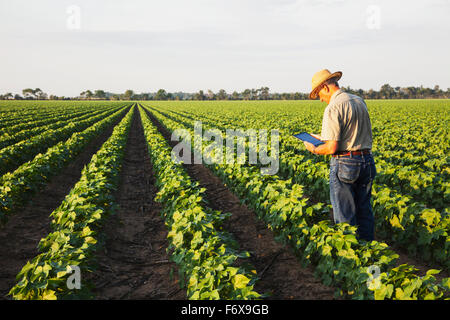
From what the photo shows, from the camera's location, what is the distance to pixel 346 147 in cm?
367

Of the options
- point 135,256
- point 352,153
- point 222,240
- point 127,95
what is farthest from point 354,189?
point 127,95

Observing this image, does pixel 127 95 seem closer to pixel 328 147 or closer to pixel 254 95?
pixel 254 95

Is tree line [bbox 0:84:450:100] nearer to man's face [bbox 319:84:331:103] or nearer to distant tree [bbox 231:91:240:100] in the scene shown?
distant tree [bbox 231:91:240:100]

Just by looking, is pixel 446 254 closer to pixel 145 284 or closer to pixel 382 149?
pixel 145 284

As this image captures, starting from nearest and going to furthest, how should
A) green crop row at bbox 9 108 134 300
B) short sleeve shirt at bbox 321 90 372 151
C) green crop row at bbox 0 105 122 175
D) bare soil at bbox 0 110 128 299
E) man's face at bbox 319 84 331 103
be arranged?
green crop row at bbox 9 108 134 300 → short sleeve shirt at bbox 321 90 372 151 → man's face at bbox 319 84 331 103 → bare soil at bbox 0 110 128 299 → green crop row at bbox 0 105 122 175

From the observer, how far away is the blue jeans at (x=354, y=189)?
3.69 metres

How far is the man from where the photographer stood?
3.56m

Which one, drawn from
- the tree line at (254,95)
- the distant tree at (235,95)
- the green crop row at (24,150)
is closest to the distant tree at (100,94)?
the tree line at (254,95)

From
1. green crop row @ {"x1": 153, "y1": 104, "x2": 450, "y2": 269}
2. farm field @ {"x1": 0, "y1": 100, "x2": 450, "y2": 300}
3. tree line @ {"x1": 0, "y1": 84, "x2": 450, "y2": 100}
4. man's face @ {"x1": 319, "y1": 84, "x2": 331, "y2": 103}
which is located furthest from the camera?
tree line @ {"x1": 0, "y1": 84, "x2": 450, "y2": 100}

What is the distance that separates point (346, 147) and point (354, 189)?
66 cm

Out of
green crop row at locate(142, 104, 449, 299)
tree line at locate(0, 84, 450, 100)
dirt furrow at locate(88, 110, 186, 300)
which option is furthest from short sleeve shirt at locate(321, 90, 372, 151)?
tree line at locate(0, 84, 450, 100)

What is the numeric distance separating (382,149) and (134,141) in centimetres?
1364

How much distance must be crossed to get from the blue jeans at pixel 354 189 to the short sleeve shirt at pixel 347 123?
198mm
